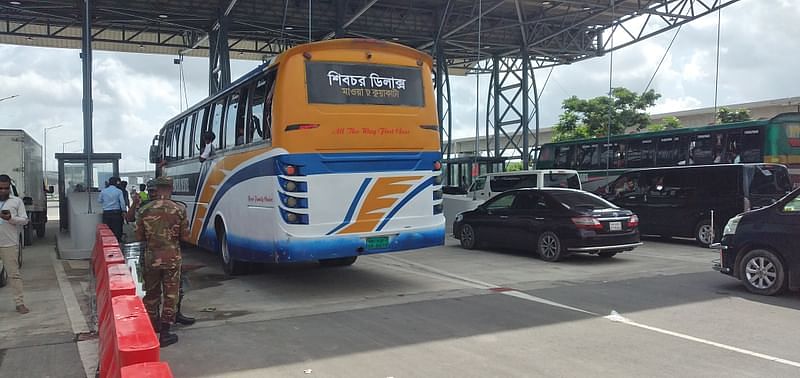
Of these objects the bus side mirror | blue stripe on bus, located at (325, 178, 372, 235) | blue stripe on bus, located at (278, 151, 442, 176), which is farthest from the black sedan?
the bus side mirror

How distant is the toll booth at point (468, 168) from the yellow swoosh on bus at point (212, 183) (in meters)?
14.6

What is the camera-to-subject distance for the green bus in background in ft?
53.5

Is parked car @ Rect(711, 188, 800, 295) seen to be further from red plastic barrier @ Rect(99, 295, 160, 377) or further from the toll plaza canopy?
the toll plaza canopy

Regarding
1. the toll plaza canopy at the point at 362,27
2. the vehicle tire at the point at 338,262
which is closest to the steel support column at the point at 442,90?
the toll plaza canopy at the point at 362,27

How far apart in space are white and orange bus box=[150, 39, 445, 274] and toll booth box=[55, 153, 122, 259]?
17.4 feet

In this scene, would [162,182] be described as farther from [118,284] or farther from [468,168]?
[468,168]

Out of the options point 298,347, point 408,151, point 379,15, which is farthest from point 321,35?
point 298,347

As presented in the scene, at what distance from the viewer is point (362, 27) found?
1046 inches

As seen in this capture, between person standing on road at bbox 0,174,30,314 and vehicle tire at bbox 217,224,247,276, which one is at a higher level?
person standing on road at bbox 0,174,30,314

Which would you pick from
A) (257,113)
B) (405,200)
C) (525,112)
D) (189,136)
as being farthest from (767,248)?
(525,112)

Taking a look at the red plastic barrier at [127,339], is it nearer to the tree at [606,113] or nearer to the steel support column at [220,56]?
the steel support column at [220,56]

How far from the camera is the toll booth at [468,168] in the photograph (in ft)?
87.4

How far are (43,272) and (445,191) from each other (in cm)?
1445

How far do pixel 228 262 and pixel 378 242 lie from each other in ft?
10.7
